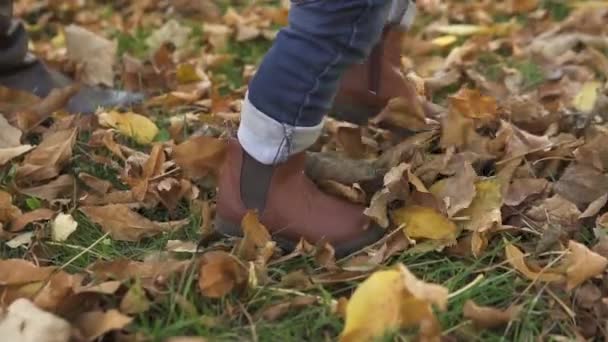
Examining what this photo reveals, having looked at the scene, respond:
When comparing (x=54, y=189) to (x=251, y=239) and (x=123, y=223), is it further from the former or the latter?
→ (x=251, y=239)

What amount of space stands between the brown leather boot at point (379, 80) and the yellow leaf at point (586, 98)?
388 mm

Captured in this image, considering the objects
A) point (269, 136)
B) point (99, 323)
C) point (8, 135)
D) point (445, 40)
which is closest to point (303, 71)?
point (269, 136)

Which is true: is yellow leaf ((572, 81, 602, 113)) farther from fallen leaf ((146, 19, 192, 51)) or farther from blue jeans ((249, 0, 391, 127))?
fallen leaf ((146, 19, 192, 51))

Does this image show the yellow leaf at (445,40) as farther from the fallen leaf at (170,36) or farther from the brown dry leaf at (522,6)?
the fallen leaf at (170,36)

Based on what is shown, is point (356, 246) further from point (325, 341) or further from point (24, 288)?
point (24, 288)

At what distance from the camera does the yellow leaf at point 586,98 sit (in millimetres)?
1878

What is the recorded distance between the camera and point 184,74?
216cm

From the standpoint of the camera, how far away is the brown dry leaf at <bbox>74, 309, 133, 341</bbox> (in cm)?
110

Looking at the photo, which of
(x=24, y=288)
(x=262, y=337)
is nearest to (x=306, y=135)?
(x=262, y=337)

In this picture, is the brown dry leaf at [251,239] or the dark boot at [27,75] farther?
the dark boot at [27,75]

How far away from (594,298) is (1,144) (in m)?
1.06

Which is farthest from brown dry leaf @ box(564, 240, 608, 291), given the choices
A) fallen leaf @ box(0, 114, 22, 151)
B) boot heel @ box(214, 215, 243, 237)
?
fallen leaf @ box(0, 114, 22, 151)

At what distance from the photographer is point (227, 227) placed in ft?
4.58

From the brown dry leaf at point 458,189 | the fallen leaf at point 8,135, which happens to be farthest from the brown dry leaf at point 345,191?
the fallen leaf at point 8,135
